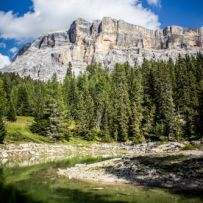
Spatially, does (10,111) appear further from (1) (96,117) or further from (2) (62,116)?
(1) (96,117)

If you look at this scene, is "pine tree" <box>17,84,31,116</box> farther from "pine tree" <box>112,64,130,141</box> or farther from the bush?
the bush

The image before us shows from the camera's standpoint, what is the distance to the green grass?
7450cm

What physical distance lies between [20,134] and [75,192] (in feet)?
171

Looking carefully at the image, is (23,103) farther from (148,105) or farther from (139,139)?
(139,139)

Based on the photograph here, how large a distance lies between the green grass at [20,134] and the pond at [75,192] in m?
39.9

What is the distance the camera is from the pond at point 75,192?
82.7ft

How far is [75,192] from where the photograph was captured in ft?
93.5

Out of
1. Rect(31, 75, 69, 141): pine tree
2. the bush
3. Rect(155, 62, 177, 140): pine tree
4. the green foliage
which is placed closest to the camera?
Rect(31, 75, 69, 141): pine tree

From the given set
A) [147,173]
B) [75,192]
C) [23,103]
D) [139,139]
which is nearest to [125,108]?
[139,139]

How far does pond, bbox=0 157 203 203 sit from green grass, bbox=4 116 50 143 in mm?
39909

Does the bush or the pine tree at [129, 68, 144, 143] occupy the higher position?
the pine tree at [129, 68, 144, 143]

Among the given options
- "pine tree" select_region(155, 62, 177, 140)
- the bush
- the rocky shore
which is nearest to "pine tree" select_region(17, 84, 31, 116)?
the bush

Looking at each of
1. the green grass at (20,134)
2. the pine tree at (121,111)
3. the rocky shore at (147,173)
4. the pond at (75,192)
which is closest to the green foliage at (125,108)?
the pine tree at (121,111)

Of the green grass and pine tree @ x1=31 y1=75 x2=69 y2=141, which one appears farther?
pine tree @ x1=31 y1=75 x2=69 y2=141
